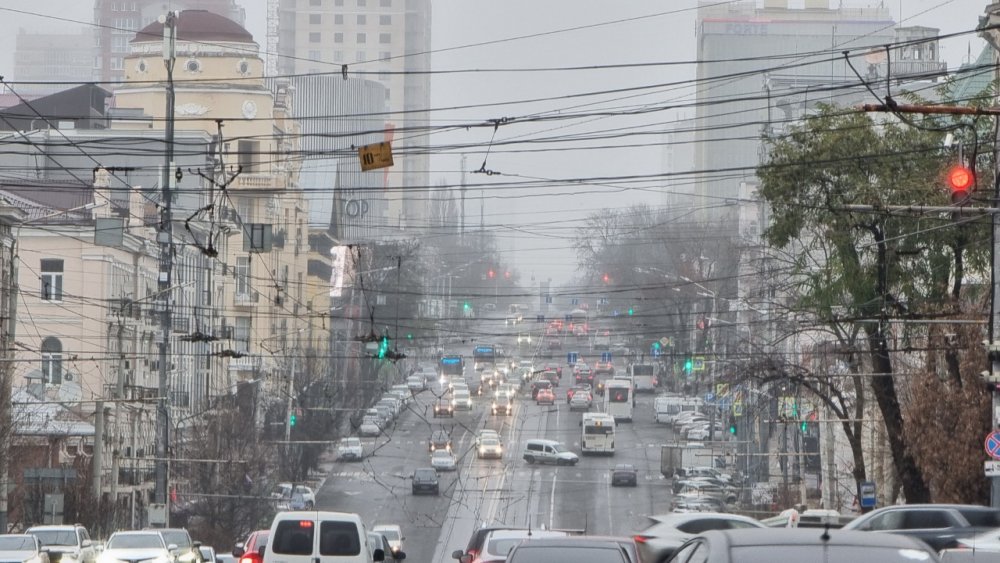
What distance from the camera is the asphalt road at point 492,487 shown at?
69375 mm

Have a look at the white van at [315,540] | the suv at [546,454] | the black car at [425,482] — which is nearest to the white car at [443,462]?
the black car at [425,482]

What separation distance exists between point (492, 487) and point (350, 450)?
28.6 ft

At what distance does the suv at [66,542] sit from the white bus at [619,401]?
63.4 m

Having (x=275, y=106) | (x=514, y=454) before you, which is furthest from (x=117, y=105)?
(x=514, y=454)

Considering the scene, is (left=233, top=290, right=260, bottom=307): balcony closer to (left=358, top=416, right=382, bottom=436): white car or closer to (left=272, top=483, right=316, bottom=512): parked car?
(left=358, top=416, right=382, bottom=436): white car

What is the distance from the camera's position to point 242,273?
97.5 m

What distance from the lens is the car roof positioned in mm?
10297

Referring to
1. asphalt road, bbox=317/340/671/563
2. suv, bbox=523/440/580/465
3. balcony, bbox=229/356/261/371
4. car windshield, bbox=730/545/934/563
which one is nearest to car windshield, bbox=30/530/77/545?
asphalt road, bbox=317/340/671/563

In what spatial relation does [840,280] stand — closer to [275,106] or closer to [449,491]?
[449,491]

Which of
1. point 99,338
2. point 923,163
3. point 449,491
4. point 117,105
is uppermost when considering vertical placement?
point 117,105

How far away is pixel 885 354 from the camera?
41562 millimetres

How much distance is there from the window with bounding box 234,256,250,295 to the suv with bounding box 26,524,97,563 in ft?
187

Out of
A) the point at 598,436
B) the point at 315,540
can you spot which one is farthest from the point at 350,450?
the point at 315,540

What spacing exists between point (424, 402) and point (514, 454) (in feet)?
63.0
